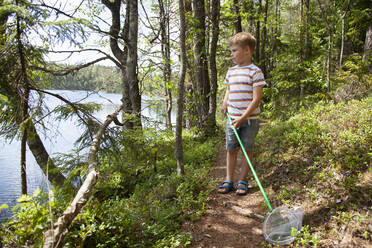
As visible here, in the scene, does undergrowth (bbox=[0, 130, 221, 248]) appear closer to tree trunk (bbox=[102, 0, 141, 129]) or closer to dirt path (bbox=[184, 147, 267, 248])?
dirt path (bbox=[184, 147, 267, 248])

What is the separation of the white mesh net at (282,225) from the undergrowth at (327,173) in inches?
4.1

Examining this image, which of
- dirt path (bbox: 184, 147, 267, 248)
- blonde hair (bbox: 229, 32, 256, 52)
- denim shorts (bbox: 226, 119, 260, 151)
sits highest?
blonde hair (bbox: 229, 32, 256, 52)

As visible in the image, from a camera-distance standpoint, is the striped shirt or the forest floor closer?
the forest floor

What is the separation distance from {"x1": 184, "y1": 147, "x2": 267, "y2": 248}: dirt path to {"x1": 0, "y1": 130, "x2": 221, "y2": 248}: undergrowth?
0.15 meters

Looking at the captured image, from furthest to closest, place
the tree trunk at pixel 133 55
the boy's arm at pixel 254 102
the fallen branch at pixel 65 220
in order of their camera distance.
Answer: the tree trunk at pixel 133 55 → the boy's arm at pixel 254 102 → the fallen branch at pixel 65 220

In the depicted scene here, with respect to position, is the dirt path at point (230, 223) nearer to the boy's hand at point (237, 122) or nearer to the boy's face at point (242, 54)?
the boy's hand at point (237, 122)

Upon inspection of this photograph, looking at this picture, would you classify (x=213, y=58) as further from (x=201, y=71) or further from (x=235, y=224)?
(x=235, y=224)

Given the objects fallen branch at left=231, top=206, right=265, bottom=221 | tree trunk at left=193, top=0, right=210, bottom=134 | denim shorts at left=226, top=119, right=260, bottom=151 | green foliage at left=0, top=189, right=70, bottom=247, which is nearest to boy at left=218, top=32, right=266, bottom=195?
denim shorts at left=226, top=119, right=260, bottom=151

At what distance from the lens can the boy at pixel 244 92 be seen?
3094 mm

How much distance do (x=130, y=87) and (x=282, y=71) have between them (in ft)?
19.7

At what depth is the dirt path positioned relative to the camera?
2562 millimetres

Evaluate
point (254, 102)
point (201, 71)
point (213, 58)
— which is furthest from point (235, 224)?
point (201, 71)

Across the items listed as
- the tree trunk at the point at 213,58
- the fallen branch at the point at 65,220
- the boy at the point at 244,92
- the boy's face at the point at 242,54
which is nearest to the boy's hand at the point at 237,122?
the boy at the point at 244,92

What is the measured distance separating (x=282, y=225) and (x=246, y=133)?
4.40 ft
